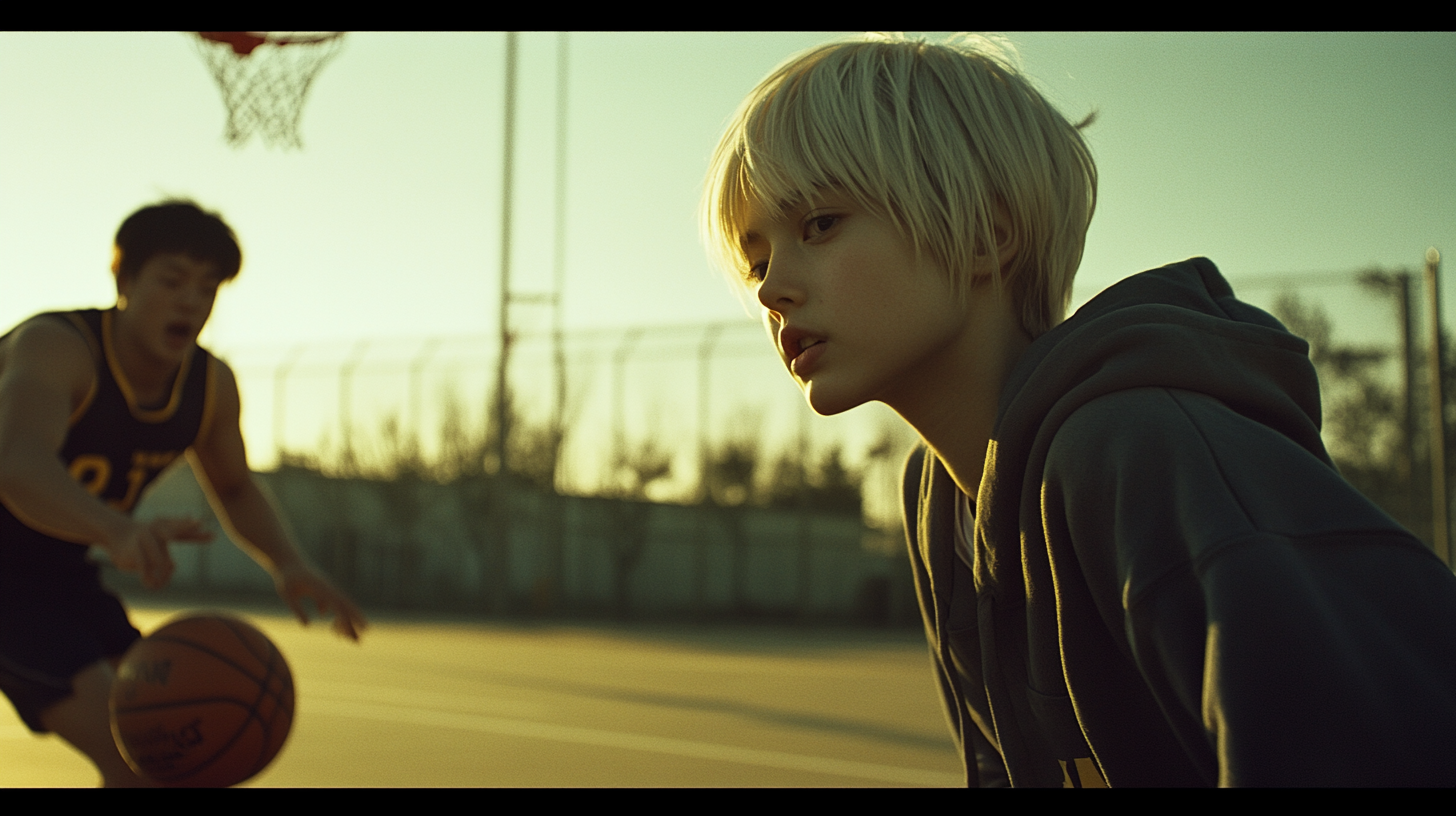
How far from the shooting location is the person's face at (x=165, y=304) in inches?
128

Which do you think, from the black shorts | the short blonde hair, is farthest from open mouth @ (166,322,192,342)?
the short blonde hair

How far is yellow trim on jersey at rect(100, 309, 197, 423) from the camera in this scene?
10.7 feet

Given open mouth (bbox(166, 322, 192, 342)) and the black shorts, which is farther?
open mouth (bbox(166, 322, 192, 342))

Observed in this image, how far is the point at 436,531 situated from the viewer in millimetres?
21844

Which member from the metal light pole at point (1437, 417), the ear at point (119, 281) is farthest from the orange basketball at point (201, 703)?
the metal light pole at point (1437, 417)

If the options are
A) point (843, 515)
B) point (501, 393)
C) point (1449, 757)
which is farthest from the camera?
point (843, 515)

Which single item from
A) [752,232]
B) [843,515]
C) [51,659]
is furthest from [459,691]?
[843,515]

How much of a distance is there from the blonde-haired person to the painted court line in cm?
386

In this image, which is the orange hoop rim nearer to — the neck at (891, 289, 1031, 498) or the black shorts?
the black shorts

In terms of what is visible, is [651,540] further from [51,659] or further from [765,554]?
[51,659]

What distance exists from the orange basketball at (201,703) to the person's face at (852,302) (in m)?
2.23

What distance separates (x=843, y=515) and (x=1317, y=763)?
1839 cm

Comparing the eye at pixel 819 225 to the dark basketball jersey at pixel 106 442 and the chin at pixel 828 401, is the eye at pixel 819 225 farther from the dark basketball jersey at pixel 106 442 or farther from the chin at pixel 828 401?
the dark basketball jersey at pixel 106 442

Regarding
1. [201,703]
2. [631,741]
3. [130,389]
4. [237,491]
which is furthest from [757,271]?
[631,741]
